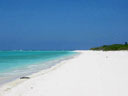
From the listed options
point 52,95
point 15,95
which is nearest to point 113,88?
point 52,95

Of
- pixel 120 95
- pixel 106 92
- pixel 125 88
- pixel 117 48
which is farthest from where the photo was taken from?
pixel 117 48

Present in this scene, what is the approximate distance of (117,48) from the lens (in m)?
77.4

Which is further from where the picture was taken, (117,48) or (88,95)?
(117,48)

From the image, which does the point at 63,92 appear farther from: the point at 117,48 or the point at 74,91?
the point at 117,48

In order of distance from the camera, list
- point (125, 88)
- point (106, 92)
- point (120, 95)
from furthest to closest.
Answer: point (125, 88)
point (106, 92)
point (120, 95)

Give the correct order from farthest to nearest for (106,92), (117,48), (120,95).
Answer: (117,48)
(106,92)
(120,95)

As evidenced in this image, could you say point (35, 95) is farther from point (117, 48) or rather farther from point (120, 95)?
point (117, 48)

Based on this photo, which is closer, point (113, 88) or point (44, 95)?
point (44, 95)

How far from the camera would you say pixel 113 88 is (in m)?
6.57

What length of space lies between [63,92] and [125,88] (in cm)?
205

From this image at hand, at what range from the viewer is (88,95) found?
571 cm

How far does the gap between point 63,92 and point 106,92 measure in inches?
51.6

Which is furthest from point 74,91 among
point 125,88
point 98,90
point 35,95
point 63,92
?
point 125,88

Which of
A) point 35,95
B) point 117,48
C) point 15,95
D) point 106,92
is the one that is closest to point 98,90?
point 106,92
